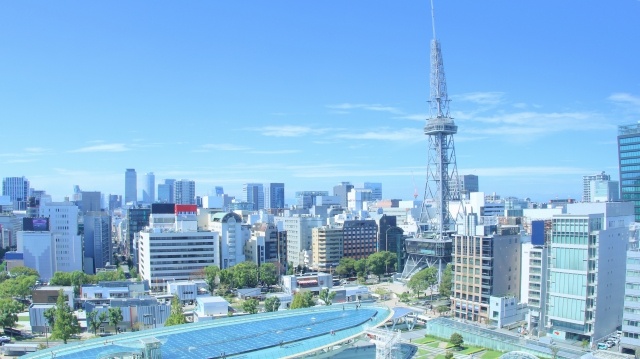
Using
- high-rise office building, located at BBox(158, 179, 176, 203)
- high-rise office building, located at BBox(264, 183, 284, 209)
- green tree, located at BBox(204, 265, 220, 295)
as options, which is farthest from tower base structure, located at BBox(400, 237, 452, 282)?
high-rise office building, located at BBox(158, 179, 176, 203)

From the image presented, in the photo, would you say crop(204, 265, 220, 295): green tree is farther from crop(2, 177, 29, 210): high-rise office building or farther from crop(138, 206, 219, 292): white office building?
crop(2, 177, 29, 210): high-rise office building

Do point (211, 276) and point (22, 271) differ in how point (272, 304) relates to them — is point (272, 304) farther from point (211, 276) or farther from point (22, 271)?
point (22, 271)

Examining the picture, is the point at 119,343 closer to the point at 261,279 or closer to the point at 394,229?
the point at 261,279

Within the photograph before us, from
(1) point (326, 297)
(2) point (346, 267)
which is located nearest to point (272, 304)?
(1) point (326, 297)

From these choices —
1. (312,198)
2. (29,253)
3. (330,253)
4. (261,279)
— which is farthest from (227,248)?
(312,198)

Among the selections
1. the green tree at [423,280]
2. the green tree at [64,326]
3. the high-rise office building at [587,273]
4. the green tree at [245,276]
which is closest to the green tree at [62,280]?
the green tree at [245,276]
